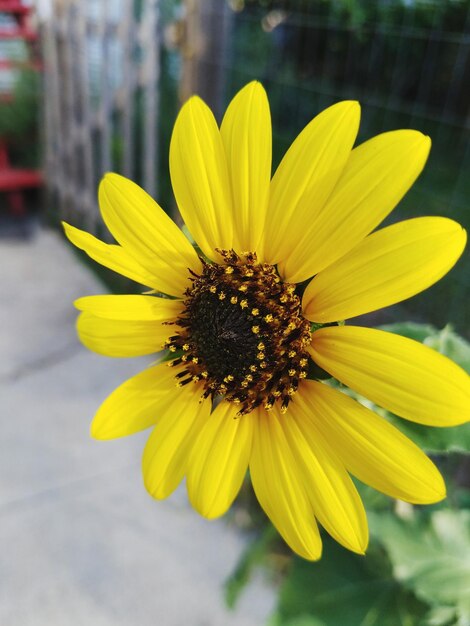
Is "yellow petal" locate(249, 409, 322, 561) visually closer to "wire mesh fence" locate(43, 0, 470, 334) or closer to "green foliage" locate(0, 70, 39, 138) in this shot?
"wire mesh fence" locate(43, 0, 470, 334)

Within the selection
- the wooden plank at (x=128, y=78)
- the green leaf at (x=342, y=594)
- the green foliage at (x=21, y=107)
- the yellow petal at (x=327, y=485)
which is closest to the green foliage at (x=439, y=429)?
the yellow petal at (x=327, y=485)

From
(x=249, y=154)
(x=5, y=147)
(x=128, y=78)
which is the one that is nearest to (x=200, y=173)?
(x=249, y=154)

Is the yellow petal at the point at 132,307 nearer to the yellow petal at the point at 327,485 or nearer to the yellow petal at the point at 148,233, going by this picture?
the yellow petal at the point at 148,233

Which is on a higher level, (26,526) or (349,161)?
(349,161)

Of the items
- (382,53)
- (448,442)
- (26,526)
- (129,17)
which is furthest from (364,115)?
(448,442)

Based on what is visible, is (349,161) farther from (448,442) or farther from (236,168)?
Answer: (448,442)
